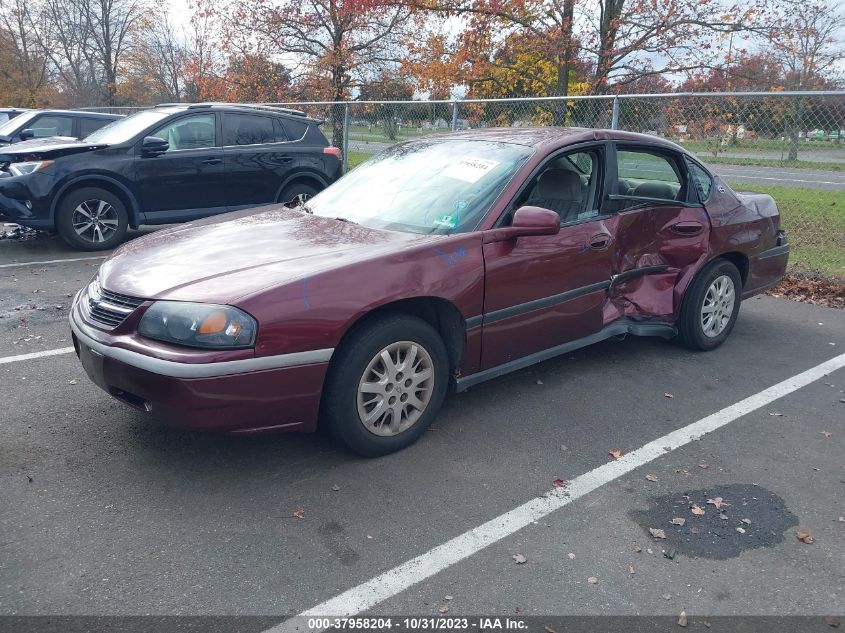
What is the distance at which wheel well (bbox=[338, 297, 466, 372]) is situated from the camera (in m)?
3.72

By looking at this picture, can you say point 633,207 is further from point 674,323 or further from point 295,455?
point 295,455

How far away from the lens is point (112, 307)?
3438 mm

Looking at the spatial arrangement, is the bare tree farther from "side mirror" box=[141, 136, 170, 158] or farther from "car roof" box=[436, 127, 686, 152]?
"car roof" box=[436, 127, 686, 152]

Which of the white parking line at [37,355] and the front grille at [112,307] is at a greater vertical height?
the front grille at [112,307]

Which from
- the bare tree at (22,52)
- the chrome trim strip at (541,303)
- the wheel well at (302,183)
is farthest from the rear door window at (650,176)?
the bare tree at (22,52)

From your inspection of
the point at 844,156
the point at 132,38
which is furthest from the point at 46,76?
the point at 844,156

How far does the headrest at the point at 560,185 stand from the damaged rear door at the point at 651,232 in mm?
262

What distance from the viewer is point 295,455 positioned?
3.66 metres

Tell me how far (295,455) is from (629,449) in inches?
69.7

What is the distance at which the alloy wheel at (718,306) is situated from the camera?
17.5 feet

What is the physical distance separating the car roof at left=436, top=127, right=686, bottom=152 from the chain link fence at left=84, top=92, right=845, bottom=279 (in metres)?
1.32

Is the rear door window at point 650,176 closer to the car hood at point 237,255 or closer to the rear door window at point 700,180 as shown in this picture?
the rear door window at point 700,180

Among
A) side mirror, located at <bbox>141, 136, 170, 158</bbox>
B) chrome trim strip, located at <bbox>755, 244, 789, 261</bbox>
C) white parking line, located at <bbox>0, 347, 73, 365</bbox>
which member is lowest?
white parking line, located at <bbox>0, 347, 73, 365</bbox>

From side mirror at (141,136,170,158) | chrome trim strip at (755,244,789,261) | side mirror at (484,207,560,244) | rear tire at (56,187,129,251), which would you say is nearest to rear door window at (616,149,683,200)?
chrome trim strip at (755,244,789,261)
